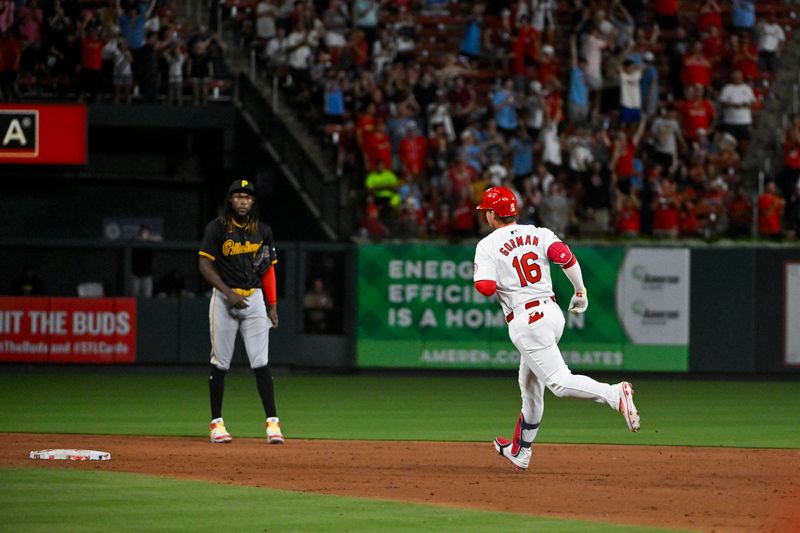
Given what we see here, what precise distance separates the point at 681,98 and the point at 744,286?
202 inches

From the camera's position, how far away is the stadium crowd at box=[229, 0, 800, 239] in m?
22.5

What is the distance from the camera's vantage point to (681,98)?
82.2ft

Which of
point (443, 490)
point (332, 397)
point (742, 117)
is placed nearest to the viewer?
point (443, 490)

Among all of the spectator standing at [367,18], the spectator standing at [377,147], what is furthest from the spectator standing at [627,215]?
the spectator standing at [367,18]

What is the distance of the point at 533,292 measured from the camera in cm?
1049

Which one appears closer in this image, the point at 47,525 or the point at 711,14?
the point at 47,525

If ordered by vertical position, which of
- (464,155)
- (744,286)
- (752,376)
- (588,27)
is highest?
(588,27)

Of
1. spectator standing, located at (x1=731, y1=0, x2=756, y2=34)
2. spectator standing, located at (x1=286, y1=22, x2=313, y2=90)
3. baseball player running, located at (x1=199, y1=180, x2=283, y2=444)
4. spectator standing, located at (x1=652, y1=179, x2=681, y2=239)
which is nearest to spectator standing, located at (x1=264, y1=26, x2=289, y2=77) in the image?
spectator standing, located at (x1=286, y1=22, x2=313, y2=90)

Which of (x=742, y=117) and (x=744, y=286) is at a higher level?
(x=742, y=117)

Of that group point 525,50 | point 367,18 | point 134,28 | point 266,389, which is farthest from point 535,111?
point 266,389

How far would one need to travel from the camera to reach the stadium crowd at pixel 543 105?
22.5 meters

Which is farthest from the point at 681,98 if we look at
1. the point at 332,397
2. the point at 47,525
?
the point at 47,525

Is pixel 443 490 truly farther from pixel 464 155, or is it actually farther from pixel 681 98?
pixel 681 98

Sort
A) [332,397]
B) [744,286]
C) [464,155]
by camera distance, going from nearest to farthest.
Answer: [332,397], [744,286], [464,155]
